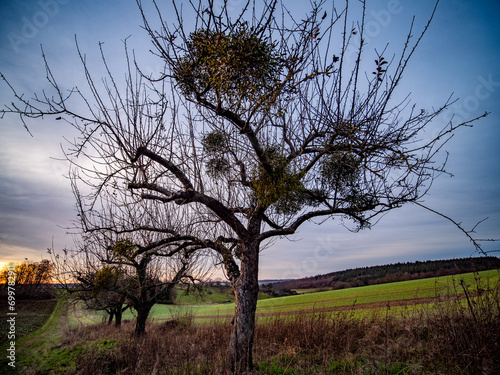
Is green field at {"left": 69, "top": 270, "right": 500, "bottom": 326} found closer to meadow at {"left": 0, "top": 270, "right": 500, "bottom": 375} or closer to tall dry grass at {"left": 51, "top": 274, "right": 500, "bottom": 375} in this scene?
meadow at {"left": 0, "top": 270, "right": 500, "bottom": 375}

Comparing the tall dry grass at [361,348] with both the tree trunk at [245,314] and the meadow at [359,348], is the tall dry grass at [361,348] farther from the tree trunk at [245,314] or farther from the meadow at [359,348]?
the tree trunk at [245,314]

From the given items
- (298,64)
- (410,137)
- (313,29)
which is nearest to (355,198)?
(410,137)

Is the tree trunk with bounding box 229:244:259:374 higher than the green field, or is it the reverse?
the tree trunk with bounding box 229:244:259:374

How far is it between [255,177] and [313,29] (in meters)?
2.31

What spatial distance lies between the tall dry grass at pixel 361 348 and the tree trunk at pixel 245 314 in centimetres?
45

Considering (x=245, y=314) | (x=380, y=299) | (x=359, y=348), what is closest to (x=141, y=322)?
(x=245, y=314)

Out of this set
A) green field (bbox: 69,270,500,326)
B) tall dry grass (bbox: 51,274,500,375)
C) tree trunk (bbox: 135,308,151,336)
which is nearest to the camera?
tall dry grass (bbox: 51,274,500,375)

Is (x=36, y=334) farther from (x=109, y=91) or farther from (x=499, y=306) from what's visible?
(x=499, y=306)

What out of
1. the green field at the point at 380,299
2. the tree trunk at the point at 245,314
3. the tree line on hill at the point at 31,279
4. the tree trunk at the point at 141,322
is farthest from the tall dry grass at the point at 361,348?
the tree line on hill at the point at 31,279

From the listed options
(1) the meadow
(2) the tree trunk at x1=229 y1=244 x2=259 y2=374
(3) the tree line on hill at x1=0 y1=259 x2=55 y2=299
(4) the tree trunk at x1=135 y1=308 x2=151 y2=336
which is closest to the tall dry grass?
(1) the meadow

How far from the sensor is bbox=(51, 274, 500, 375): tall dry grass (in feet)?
11.2

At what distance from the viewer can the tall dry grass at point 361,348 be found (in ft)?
11.2

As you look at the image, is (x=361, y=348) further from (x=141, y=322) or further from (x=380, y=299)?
(x=380, y=299)

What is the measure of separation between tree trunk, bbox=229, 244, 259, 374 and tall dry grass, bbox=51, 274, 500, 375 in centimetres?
45
